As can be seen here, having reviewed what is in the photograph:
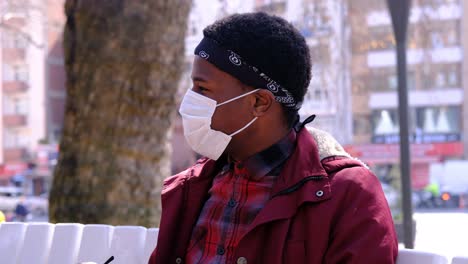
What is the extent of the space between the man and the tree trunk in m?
2.80

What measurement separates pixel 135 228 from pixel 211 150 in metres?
0.96

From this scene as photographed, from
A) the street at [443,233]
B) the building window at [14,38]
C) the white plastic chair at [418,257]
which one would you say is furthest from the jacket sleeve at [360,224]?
the building window at [14,38]

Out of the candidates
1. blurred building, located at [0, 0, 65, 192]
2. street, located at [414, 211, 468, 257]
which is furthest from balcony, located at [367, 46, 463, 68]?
street, located at [414, 211, 468, 257]

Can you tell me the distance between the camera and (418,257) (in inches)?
92.3

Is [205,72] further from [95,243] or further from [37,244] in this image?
[37,244]

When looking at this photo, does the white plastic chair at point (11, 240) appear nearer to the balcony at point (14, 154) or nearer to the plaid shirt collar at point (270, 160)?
the plaid shirt collar at point (270, 160)

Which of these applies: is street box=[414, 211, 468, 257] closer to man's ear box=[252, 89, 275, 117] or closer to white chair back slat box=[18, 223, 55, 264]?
white chair back slat box=[18, 223, 55, 264]

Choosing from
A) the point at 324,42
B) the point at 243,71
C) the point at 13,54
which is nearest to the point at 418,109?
the point at 324,42

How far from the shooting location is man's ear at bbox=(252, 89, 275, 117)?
7.79 feet

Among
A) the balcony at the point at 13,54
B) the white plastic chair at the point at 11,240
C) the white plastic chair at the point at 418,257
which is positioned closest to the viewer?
the white plastic chair at the point at 418,257

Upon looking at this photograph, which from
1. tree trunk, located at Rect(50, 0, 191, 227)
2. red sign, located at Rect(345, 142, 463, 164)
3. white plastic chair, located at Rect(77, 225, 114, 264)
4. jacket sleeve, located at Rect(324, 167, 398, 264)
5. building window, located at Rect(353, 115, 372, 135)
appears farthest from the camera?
building window, located at Rect(353, 115, 372, 135)

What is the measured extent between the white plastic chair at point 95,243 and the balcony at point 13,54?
41.4 m

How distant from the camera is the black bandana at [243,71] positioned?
2354 millimetres

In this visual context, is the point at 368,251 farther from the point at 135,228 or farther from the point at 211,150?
the point at 135,228
